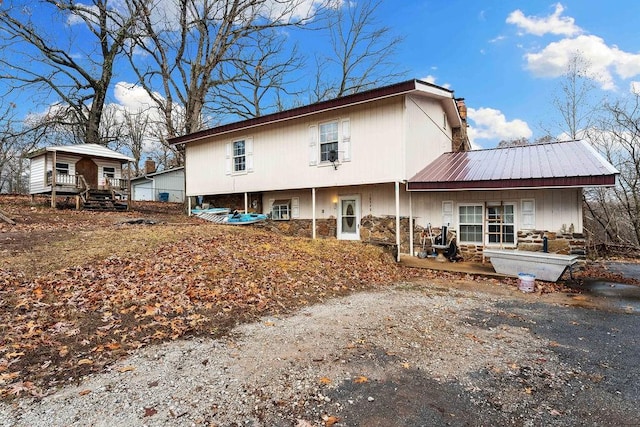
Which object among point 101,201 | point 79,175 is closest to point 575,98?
point 101,201

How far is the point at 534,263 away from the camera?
8.18 m

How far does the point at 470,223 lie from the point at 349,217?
4.17m

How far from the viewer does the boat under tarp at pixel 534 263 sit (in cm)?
779

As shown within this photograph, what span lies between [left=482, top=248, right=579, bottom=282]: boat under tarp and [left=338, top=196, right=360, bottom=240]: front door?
4.74 m

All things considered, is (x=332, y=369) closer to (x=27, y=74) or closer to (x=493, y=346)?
(x=493, y=346)

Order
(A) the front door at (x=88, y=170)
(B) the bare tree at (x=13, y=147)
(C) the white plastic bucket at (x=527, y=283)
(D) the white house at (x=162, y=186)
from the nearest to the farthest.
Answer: (C) the white plastic bucket at (x=527, y=283) < (A) the front door at (x=88, y=170) < (B) the bare tree at (x=13, y=147) < (D) the white house at (x=162, y=186)

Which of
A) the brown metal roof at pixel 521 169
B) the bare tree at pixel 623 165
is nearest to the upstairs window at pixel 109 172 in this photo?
the brown metal roof at pixel 521 169

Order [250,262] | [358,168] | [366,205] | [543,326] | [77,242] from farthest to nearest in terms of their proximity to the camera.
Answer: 1. [366,205]
2. [358,168]
3. [77,242]
4. [250,262]
5. [543,326]

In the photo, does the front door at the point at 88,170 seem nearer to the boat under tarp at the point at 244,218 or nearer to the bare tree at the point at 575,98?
the boat under tarp at the point at 244,218

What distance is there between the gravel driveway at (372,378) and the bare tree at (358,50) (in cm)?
2174

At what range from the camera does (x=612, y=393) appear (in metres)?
3.08

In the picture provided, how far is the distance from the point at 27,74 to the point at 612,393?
2782 cm

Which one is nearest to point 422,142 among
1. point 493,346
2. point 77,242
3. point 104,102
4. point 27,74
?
point 493,346

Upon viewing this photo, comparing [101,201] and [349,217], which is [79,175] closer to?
[101,201]
